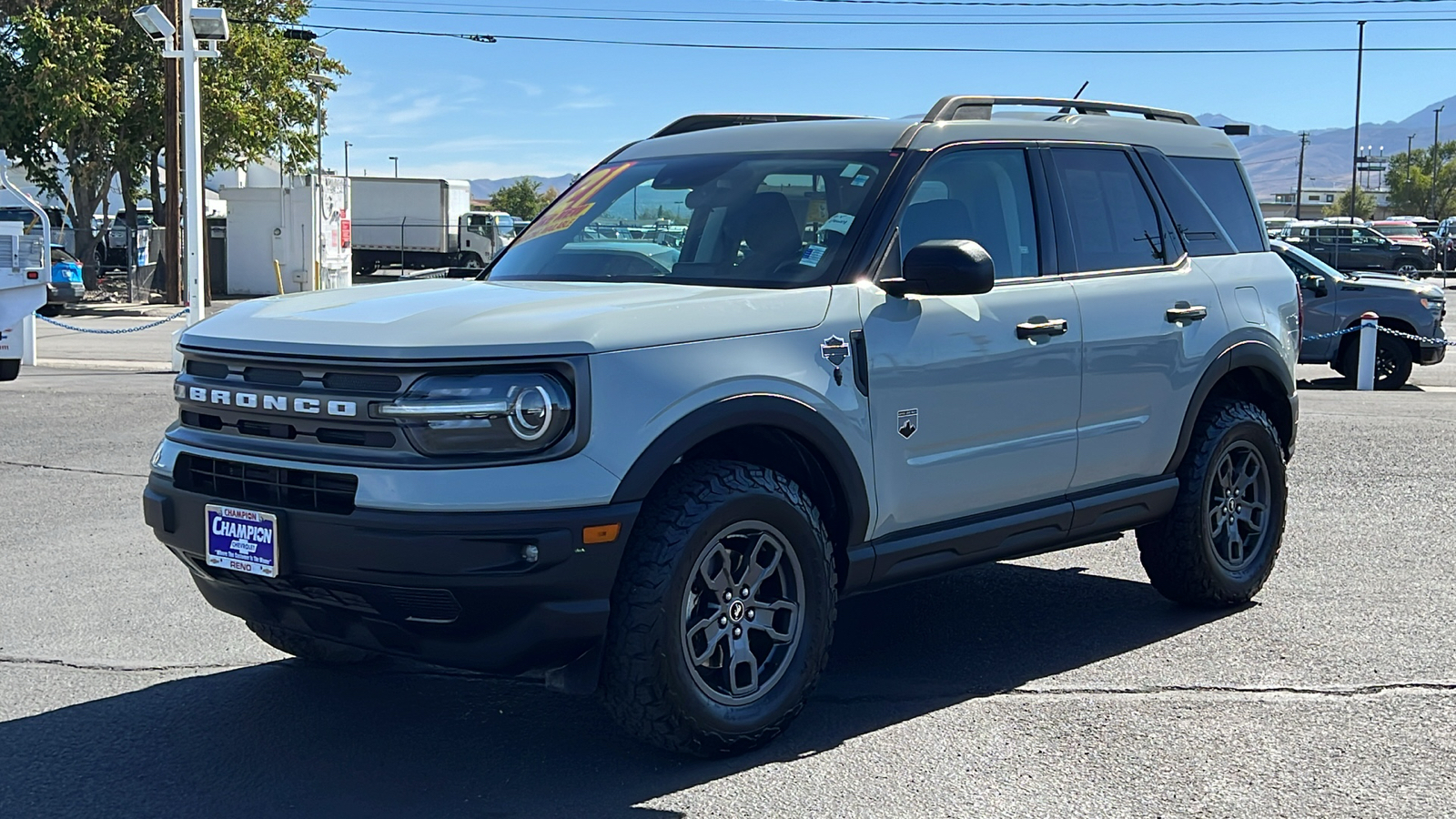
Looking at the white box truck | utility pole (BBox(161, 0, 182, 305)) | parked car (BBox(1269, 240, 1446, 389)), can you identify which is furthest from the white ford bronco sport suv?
the white box truck

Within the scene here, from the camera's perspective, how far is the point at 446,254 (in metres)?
52.0

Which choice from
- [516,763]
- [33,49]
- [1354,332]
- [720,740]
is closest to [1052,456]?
[720,740]

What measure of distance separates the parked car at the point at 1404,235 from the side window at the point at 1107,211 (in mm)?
43812

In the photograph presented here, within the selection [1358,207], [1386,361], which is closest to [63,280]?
[1386,361]

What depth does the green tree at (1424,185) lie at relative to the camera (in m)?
106

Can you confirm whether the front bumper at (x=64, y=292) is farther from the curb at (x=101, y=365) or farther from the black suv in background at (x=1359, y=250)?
the black suv in background at (x=1359, y=250)

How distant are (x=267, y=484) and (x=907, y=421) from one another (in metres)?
→ 1.98

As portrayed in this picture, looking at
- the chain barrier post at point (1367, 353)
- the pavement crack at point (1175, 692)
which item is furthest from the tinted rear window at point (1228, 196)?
the chain barrier post at point (1367, 353)

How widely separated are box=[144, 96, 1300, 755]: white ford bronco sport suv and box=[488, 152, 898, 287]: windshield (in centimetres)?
1

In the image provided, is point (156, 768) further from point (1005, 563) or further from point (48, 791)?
point (1005, 563)

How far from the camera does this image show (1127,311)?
5.64 metres

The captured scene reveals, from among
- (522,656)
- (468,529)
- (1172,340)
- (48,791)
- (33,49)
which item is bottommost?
(48,791)

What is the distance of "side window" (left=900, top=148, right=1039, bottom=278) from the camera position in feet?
16.7

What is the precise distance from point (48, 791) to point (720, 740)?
1868mm
